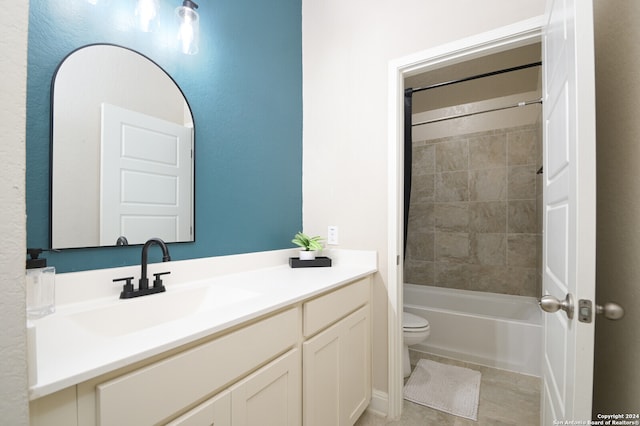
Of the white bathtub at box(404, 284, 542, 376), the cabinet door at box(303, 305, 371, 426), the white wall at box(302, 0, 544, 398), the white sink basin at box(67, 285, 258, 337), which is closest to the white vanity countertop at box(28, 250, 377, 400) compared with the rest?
the white sink basin at box(67, 285, 258, 337)

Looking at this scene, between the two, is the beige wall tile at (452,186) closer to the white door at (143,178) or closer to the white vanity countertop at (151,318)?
the white vanity countertop at (151,318)

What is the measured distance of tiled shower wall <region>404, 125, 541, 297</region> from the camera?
2.71 m

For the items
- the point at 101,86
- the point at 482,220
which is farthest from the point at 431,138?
the point at 101,86

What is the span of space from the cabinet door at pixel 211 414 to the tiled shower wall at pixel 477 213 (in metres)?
2.82

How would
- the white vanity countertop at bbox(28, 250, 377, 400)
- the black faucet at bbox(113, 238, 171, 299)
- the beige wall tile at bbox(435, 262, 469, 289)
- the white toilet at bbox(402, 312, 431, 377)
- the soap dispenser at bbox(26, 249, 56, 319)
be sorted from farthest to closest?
the beige wall tile at bbox(435, 262, 469, 289) < the white toilet at bbox(402, 312, 431, 377) < the black faucet at bbox(113, 238, 171, 299) < the soap dispenser at bbox(26, 249, 56, 319) < the white vanity countertop at bbox(28, 250, 377, 400)

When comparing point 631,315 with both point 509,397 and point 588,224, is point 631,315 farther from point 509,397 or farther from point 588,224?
point 509,397

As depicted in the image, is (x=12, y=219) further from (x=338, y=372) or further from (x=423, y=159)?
(x=423, y=159)

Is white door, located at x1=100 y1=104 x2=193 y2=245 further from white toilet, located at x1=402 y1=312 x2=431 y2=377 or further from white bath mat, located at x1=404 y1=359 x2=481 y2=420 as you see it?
white bath mat, located at x1=404 y1=359 x2=481 y2=420

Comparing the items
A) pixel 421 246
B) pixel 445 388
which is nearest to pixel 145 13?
pixel 445 388

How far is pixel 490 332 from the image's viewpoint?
7.15ft

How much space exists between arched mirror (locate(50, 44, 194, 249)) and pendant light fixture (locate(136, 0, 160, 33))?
12 cm

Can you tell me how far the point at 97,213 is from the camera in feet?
3.35

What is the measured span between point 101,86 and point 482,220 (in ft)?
10.4

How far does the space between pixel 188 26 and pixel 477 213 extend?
2944 millimetres
